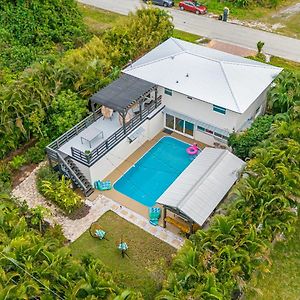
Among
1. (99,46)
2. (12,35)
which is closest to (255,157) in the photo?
(99,46)

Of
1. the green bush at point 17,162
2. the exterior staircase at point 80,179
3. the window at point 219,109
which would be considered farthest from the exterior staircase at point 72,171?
the window at point 219,109

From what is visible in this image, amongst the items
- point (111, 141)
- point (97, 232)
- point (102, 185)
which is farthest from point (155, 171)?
point (97, 232)

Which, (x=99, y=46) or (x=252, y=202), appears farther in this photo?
(x=99, y=46)

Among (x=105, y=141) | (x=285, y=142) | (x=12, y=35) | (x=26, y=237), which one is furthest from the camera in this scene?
(x=12, y=35)

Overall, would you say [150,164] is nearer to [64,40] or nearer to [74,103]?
[74,103]

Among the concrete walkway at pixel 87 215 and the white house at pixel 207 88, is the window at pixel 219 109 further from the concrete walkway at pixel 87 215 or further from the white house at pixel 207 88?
the concrete walkway at pixel 87 215

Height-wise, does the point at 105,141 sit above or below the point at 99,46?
below

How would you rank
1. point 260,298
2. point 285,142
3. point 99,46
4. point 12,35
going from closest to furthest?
point 260,298 < point 285,142 < point 99,46 < point 12,35

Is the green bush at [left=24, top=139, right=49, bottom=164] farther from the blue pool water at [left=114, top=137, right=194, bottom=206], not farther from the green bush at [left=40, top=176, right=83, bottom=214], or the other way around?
the blue pool water at [left=114, top=137, right=194, bottom=206]
